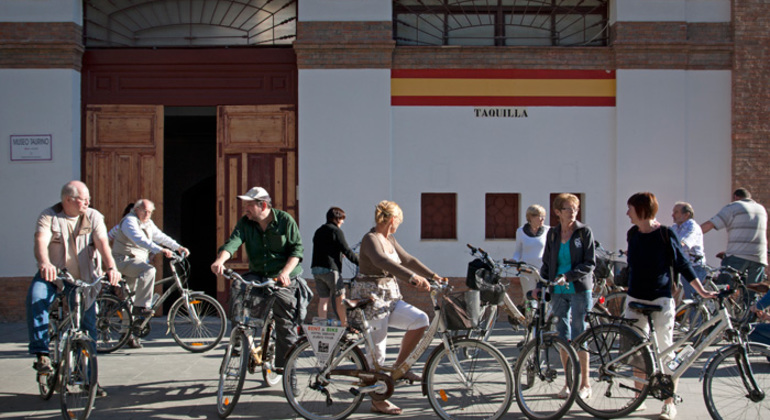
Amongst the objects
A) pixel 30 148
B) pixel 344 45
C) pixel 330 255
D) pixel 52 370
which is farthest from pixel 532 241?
pixel 30 148

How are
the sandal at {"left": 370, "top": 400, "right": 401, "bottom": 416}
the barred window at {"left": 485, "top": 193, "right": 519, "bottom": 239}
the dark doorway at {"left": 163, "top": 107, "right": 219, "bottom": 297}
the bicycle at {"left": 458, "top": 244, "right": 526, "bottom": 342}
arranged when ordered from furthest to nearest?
the dark doorway at {"left": 163, "top": 107, "right": 219, "bottom": 297} < the barred window at {"left": 485, "top": 193, "right": 519, "bottom": 239} < the bicycle at {"left": 458, "top": 244, "right": 526, "bottom": 342} < the sandal at {"left": 370, "top": 400, "right": 401, "bottom": 416}

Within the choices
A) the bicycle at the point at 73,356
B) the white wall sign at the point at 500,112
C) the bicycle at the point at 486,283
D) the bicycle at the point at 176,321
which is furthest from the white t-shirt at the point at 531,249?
the bicycle at the point at 73,356

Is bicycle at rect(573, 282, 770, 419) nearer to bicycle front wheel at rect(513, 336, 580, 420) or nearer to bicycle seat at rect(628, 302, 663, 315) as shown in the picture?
bicycle seat at rect(628, 302, 663, 315)

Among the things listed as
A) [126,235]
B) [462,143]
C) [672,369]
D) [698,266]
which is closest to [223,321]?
[126,235]

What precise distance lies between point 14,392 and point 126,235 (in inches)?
99.6

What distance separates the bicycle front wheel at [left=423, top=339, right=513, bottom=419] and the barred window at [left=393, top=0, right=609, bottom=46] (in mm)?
6762

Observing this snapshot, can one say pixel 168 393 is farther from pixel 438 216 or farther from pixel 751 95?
pixel 751 95

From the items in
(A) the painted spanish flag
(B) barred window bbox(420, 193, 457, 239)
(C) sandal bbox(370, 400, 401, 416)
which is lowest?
(C) sandal bbox(370, 400, 401, 416)

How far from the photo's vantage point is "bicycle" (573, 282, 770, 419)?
517 cm

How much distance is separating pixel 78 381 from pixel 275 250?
1.92m

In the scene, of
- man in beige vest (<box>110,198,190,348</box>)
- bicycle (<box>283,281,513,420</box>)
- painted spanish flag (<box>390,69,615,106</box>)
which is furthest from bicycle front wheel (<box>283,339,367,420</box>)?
painted spanish flag (<box>390,69,615,106</box>)

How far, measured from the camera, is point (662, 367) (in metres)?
→ 5.57

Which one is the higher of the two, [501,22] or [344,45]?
[501,22]

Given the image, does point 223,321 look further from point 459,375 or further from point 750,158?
point 750,158
